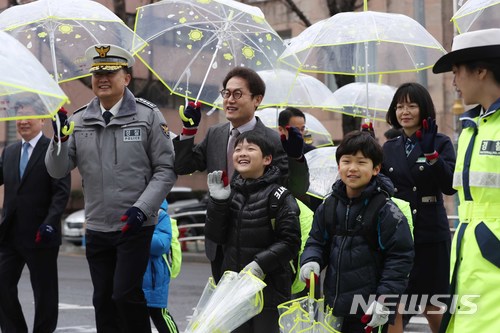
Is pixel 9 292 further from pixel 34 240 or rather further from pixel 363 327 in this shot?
pixel 363 327

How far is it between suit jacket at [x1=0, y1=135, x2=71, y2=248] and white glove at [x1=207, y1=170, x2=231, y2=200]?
2.59 metres

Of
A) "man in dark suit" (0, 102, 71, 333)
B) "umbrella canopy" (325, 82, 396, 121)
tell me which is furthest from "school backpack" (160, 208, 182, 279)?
"umbrella canopy" (325, 82, 396, 121)

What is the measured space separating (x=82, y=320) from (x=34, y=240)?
2412 mm

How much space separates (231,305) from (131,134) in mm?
1664

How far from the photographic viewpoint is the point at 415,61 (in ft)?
29.3

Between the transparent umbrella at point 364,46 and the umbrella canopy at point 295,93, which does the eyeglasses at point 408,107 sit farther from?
the umbrella canopy at point 295,93

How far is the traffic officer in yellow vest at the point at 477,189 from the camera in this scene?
14.7ft

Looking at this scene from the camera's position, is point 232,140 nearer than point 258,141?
No

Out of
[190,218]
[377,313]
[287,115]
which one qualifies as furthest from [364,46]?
[190,218]

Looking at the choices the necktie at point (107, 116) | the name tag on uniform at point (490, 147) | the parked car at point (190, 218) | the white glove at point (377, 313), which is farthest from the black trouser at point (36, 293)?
the parked car at point (190, 218)

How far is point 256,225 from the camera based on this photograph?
6.14 meters

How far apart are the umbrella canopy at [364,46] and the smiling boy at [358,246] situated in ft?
7.35

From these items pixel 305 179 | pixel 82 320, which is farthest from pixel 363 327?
pixel 82 320

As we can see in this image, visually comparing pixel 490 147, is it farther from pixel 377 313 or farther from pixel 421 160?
pixel 421 160
